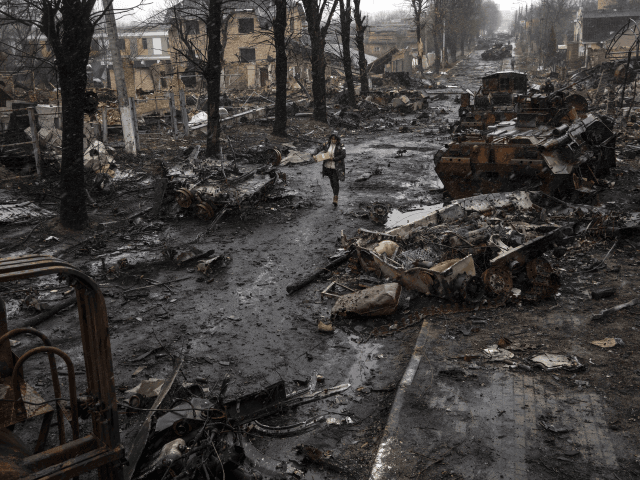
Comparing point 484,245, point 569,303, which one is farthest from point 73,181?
point 569,303

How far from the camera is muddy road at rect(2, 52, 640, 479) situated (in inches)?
170

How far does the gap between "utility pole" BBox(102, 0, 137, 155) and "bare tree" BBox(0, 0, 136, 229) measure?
565 cm

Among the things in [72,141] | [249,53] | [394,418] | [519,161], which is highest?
[249,53]

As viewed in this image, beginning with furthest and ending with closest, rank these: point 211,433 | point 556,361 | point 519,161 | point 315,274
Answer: point 519,161, point 315,274, point 556,361, point 211,433

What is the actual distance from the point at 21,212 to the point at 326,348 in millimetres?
8496

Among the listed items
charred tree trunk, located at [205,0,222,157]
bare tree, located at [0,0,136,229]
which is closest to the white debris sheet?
bare tree, located at [0,0,136,229]

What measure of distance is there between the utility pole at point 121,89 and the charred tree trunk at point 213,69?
8.28 ft

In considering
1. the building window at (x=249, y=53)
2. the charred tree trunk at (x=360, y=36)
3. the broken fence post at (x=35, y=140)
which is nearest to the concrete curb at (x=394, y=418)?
the broken fence post at (x=35, y=140)

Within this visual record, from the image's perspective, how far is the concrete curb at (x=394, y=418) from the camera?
13.6ft

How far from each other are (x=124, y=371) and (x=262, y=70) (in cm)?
4037

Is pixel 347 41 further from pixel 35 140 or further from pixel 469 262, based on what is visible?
pixel 469 262

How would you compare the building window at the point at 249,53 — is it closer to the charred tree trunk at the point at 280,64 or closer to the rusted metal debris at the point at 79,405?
the charred tree trunk at the point at 280,64

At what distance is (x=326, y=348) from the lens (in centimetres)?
636

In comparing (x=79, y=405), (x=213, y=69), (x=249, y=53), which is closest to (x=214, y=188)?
(x=213, y=69)
